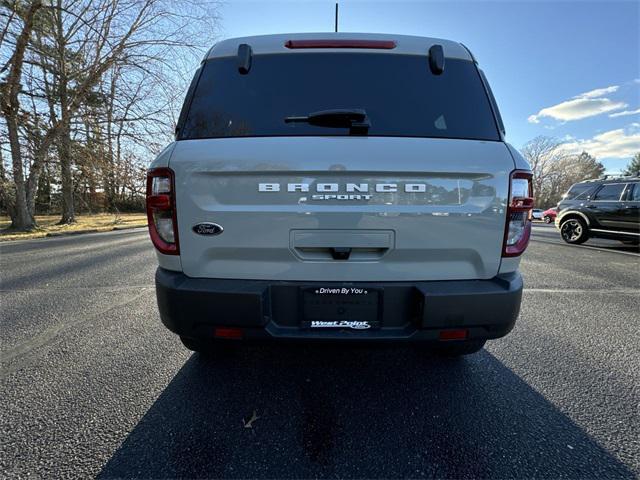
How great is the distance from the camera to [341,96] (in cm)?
204

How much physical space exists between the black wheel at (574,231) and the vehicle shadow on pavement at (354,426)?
30.7 ft

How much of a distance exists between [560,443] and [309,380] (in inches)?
58.2

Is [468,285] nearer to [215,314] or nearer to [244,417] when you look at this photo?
[215,314]

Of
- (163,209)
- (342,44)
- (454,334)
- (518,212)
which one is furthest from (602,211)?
(163,209)

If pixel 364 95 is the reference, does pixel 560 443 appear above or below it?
below

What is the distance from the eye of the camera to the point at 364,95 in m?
2.04

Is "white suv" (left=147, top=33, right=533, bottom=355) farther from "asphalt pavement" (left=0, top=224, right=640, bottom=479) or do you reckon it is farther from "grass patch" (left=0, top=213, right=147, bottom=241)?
"grass patch" (left=0, top=213, right=147, bottom=241)

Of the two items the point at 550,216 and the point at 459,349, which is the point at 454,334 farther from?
the point at 550,216

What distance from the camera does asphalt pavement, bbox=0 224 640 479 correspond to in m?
1.67

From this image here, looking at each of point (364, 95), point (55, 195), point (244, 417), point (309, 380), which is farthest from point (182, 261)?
point (55, 195)

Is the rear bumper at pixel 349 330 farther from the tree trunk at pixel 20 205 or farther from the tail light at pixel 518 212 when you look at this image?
the tree trunk at pixel 20 205

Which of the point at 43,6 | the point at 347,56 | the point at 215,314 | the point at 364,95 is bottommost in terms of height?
the point at 215,314

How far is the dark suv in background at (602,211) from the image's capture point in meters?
8.34

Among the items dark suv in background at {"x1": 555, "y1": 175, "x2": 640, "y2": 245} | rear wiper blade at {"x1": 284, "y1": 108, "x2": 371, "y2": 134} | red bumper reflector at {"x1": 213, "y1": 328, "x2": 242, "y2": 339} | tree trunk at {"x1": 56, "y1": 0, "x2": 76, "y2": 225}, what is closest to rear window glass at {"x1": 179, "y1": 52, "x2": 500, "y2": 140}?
rear wiper blade at {"x1": 284, "y1": 108, "x2": 371, "y2": 134}
